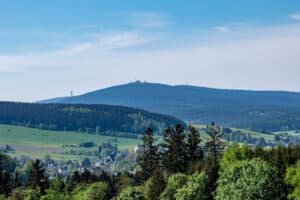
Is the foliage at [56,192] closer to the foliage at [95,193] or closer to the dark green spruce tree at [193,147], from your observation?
the foliage at [95,193]

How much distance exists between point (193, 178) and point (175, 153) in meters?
28.5

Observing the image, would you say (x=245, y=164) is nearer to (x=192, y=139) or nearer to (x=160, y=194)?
(x=160, y=194)

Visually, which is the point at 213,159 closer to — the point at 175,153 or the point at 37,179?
the point at 175,153

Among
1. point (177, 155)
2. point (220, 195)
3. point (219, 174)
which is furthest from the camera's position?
point (177, 155)

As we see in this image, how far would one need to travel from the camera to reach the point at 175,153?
147250mm

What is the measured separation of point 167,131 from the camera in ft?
506

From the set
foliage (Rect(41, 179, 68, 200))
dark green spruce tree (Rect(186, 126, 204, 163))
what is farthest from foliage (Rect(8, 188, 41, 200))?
dark green spruce tree (Rect(186, 126, 204, 163))

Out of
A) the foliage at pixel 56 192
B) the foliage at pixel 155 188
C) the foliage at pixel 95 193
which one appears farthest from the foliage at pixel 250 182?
the foliage at pixel 56 192

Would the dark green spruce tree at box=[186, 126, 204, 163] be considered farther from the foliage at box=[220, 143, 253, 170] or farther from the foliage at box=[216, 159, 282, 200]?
the foliage at box=[216, 159, 282, 200]

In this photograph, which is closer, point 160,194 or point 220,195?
point 220,195

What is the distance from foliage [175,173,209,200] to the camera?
378 feet

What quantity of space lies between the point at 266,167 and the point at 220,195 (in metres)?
9.02

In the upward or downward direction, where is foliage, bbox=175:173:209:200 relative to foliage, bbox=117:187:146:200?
upward

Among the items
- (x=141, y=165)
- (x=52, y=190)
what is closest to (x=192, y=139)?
(x=141, y=165)
